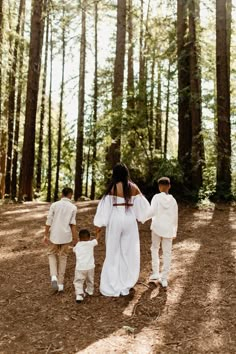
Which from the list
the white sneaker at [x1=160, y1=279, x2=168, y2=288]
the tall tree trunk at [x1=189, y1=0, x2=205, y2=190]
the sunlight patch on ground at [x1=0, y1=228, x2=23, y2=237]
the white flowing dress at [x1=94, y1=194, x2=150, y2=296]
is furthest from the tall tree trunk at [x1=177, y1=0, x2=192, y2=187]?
the white flowing dress at [x1=94, y1=194, x2=150, y2=296]

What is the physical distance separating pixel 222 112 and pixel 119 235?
30.0 feet

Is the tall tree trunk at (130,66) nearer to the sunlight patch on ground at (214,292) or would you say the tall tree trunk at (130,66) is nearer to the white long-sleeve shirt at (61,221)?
the white long-sleeve shirt at (61,221)

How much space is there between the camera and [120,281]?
21.6 feet

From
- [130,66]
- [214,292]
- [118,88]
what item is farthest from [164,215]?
[130,66]

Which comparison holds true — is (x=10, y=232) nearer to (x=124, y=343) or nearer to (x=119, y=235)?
(x=119, y=235)

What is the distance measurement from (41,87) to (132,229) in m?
20.2

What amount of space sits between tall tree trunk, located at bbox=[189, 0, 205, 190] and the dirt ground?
4.61 m

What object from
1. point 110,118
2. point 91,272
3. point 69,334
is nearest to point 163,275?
point 91,272

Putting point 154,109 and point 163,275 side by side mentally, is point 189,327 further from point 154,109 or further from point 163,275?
point 154,109

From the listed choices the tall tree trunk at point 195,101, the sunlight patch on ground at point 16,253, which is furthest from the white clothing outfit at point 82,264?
the tall tree trunk at point 195,101

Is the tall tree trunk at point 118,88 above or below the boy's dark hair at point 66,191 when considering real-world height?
above

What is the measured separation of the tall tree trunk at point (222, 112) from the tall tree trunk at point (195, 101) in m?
0.73

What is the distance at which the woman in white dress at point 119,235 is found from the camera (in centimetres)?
656

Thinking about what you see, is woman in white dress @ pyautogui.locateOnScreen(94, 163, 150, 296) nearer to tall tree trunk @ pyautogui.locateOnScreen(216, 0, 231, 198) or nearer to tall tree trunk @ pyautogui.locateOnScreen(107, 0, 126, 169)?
tall tree trunk @ pyautogui.locateOnScreen(107, 0, 126, 169)
